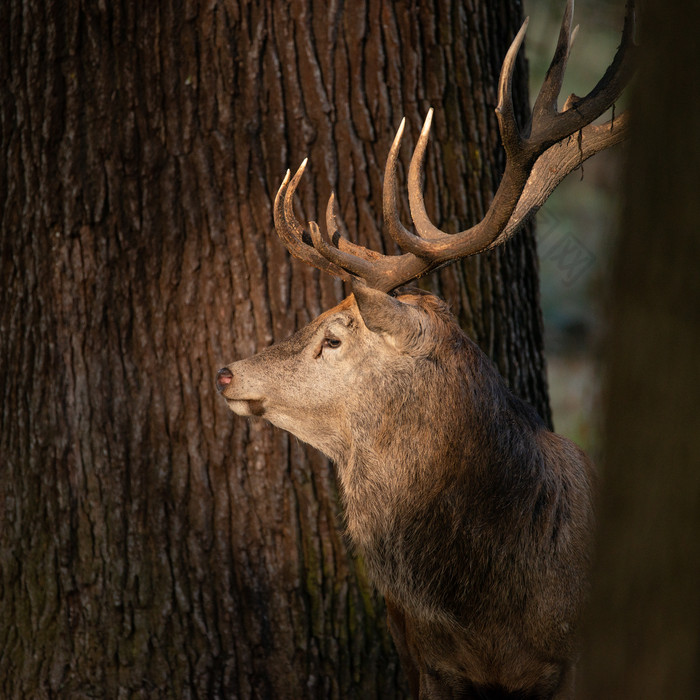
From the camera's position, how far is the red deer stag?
3.22m

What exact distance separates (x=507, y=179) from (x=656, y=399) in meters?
1.56

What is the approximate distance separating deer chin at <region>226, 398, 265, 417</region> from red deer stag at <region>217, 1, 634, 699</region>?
1cm

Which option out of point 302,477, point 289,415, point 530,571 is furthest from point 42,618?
point 530,571

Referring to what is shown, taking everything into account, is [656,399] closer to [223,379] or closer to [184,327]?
[223,379]

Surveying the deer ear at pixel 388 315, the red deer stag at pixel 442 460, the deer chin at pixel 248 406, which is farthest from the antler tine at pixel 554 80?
the deer chin at pixel 248 406

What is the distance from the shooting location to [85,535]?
4.05m

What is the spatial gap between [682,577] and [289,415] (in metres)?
2.13

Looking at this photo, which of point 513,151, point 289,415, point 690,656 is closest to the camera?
point 690,656

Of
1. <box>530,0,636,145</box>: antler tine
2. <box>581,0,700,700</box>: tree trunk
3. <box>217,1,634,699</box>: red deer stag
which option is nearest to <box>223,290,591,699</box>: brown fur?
<box>217,1,634,699</box>: red deer stag

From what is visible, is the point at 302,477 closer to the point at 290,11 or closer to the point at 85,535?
the point at 85,535

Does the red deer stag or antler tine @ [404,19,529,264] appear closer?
antler tine @ [404,19,529,264]

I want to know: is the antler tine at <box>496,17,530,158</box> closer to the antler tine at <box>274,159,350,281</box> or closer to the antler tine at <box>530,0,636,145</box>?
the antler tine at <box>530,0,636,145</box>

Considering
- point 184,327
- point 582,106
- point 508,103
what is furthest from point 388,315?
point 184,327

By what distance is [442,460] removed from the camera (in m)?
3.28
